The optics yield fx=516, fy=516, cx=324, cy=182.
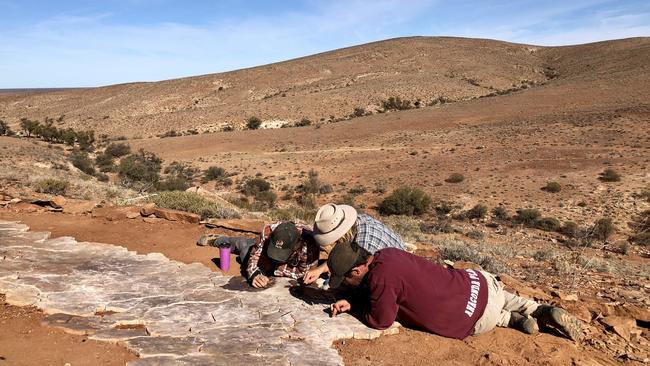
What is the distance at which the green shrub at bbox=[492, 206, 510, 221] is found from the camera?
17.2 m

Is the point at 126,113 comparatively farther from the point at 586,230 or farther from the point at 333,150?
the point at 586,230

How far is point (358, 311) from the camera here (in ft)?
16.1

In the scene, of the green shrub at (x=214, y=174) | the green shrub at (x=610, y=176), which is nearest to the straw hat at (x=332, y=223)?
the green shrub at (x=610, y=176)


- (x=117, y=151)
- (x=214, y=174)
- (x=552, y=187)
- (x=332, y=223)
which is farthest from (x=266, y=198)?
(x=117, y=151)

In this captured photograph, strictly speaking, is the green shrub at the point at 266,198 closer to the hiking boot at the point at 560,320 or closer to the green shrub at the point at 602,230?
the green shrub at the point at 602,230

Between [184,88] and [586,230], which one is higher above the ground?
[184,88]

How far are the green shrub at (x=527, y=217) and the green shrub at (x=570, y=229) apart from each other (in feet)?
2.96

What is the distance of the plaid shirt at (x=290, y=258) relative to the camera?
5.57 m

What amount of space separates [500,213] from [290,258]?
13.4 metres

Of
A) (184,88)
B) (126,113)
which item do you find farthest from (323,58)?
(126,113)

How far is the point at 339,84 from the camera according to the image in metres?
64.1

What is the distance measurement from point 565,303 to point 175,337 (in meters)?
4.12

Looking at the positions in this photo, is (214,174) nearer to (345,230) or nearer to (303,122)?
(345,230)

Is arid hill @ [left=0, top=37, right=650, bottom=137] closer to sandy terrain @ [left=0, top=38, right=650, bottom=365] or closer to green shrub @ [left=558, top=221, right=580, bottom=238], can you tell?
sandy terrain @ [left=0, top=38, right=650, bottom=365]
